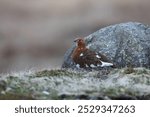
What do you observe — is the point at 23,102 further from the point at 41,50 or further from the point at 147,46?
the point at 41,50

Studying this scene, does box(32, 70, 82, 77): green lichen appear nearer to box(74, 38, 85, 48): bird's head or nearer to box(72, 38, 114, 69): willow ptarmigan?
box(72, 38, 114, 69): willow ptarmigan

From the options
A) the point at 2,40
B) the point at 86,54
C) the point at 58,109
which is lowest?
the point at 58,109

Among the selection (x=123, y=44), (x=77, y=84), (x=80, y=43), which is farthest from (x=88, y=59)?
(x=77, y=84)

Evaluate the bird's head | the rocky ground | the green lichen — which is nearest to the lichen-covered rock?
the bird's head

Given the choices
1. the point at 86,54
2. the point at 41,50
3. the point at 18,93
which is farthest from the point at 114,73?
the point at 41,50

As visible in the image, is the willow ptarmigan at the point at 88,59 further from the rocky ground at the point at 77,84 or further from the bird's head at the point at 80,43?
the rocky ground at the point at 77,84

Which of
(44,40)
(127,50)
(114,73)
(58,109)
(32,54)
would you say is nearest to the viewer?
(58,109)
